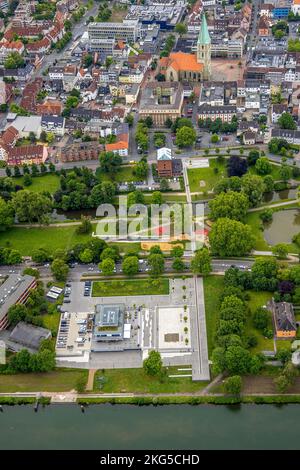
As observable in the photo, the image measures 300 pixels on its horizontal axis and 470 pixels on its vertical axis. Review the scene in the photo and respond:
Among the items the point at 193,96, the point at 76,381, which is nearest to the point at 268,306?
the point at 76,381

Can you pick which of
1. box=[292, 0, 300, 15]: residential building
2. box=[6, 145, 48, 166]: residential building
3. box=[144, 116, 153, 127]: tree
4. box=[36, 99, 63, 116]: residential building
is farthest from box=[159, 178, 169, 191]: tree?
box=[292, 0, 300, 15]: residential building

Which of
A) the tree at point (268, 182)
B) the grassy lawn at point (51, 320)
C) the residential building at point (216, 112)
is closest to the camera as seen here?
the grassy lawn at point (51, 320)

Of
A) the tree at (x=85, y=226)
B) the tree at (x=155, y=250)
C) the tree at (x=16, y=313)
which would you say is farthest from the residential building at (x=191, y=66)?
the tree at (x=16, y=313)

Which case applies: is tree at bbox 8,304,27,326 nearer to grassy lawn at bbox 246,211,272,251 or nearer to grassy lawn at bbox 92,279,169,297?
grassy lawn at bbox 92,279,169,297

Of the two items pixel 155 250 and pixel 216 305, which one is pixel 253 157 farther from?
pixel 216 305

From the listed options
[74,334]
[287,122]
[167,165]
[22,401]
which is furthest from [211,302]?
[287,122]

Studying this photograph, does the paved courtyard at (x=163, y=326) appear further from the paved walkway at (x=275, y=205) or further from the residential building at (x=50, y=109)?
the residential building at (x=50, y=109)
